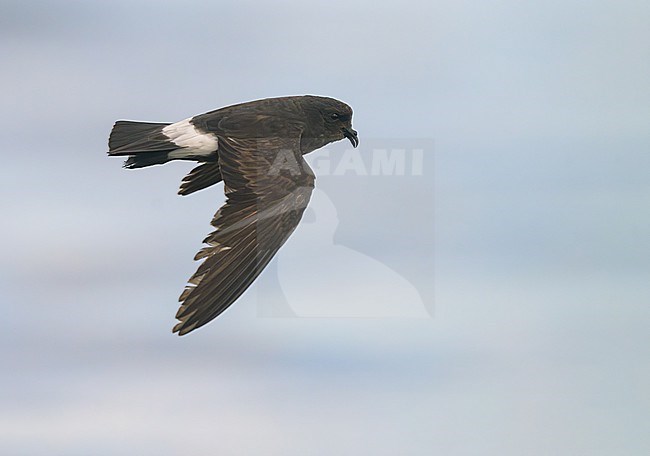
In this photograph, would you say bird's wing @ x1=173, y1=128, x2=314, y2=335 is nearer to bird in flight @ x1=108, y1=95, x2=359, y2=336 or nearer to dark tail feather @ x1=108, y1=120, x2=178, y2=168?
bird in flight @ x1=108, y1=95, x2=359, y2=336

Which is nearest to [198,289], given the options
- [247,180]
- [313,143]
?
[247,180]

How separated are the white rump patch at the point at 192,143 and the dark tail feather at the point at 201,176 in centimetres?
31

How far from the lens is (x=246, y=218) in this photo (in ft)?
30.4

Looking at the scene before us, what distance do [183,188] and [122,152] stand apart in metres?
0.76

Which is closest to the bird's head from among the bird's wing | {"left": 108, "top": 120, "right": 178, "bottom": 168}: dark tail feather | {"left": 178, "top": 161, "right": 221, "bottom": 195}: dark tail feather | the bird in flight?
the bird in flight

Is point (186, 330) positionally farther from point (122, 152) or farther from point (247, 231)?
point (122, 152)

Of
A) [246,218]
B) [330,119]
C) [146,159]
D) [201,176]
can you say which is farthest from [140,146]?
[330,119]

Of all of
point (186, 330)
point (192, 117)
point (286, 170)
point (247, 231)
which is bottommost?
point (186, 330)

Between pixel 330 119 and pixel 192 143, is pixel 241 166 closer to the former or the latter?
pixel 192 143

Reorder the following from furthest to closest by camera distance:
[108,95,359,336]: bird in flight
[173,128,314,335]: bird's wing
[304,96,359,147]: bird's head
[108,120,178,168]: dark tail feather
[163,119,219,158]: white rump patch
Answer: [304,96,359,147]: bird's head → [163,119,219,158]: white rump patch → [108,120,178,168]: dark tail feather → [108,95,359,336]: bird in flight → [173,128,314,335]: bird's wing

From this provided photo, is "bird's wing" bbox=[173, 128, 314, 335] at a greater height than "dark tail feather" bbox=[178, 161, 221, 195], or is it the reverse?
"dark tail feather" bbox=[178, 161, 221, 195]

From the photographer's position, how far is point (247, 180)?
9.60 m

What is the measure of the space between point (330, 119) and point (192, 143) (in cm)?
144

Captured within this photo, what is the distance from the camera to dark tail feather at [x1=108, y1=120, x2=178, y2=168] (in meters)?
10.2
